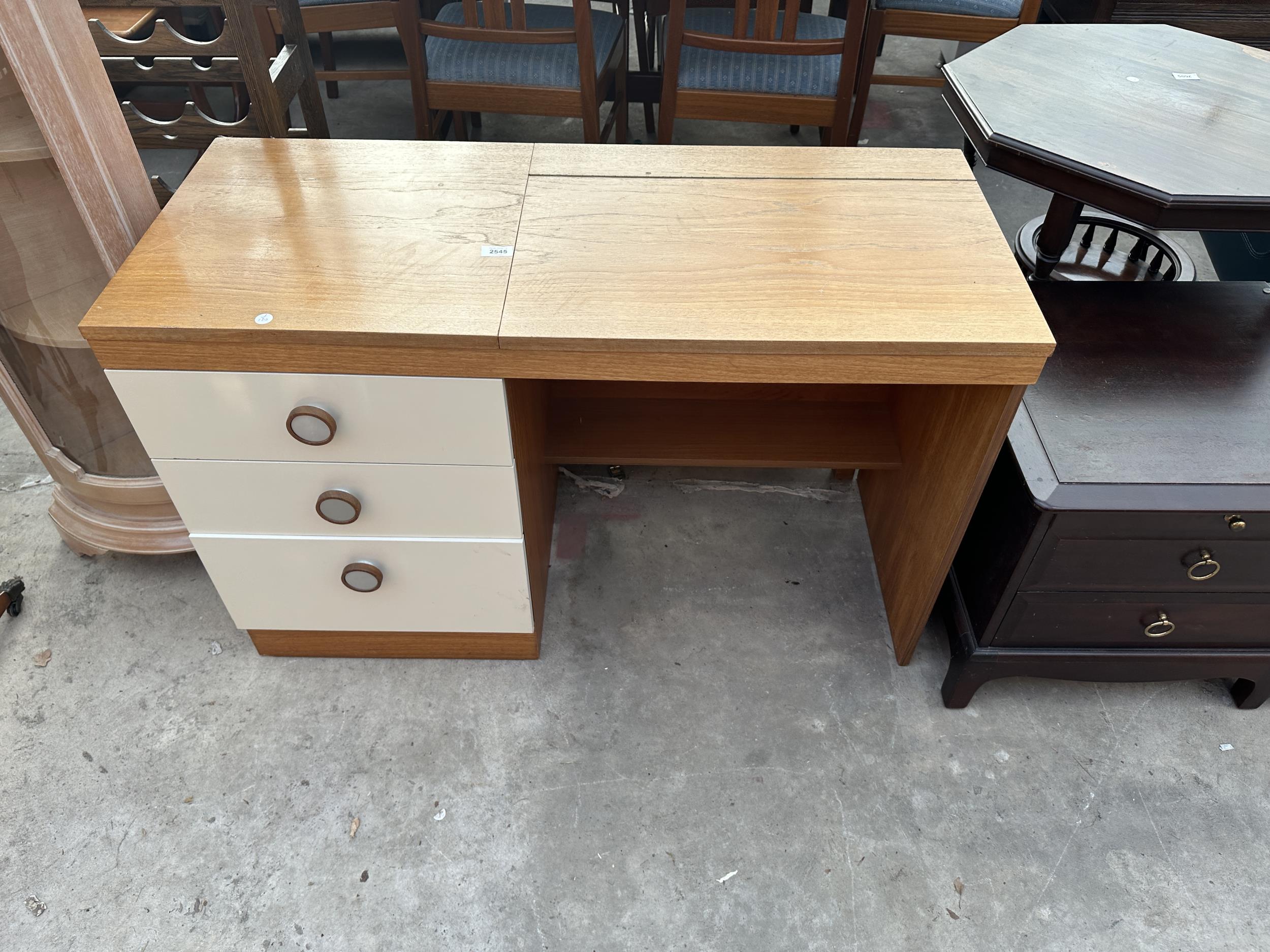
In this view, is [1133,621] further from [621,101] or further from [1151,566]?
[621,101]

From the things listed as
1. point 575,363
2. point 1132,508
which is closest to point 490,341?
point 575,363

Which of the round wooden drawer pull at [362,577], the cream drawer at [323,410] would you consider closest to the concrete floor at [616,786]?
the round wooden drawer pull at [362,577]

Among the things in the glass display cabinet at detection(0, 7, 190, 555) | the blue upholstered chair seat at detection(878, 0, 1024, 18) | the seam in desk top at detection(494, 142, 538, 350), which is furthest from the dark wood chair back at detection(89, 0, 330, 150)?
the blue upholstered chair seat at detection(878, 0, 1024, 18)

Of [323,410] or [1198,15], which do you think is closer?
[323,410]

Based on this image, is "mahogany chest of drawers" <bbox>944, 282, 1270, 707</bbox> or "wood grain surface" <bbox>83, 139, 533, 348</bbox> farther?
"mahogany chest of drawers" <bbox>944, 282, 1270, 707</bbox>

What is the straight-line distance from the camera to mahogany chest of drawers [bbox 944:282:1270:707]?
1176 mm

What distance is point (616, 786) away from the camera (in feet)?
4.61

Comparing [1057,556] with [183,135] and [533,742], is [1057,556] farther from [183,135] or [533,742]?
[183,135]

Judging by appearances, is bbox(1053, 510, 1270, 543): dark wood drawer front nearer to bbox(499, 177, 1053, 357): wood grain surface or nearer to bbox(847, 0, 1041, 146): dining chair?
bbox(499, 177, 1053, 357): wood grain surface

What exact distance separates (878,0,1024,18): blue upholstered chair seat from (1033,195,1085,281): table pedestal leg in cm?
86

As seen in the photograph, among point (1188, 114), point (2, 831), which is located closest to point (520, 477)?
point (2, 831)

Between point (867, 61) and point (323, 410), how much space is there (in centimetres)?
216

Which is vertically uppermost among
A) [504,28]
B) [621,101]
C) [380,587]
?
[504,28]

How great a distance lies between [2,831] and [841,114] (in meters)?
2.37
